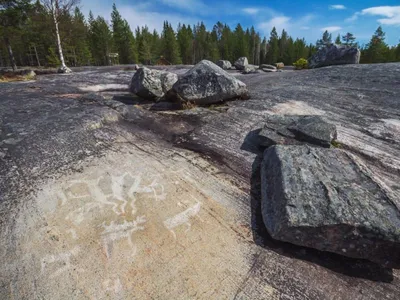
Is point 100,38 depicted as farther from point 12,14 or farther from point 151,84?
point 151,84

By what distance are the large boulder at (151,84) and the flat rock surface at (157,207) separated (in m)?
1.64

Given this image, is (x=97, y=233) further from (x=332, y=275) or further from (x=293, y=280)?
→ (x=332, y=275)

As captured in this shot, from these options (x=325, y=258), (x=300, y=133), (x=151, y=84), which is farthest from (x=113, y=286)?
(x=151, y=84)

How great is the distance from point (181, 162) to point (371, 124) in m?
5.20

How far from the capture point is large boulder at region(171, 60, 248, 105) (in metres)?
6.96

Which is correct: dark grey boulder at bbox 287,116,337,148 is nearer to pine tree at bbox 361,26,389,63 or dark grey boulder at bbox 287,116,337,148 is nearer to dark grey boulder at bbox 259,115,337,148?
dark grey boulder at bbox 259,115,337,148

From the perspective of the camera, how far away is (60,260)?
246 cm

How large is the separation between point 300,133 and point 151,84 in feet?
18.4

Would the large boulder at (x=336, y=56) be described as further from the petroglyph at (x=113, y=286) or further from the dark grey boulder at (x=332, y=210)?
the petroglyph at (x=113, y=286)

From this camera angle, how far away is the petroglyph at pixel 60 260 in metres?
2.35

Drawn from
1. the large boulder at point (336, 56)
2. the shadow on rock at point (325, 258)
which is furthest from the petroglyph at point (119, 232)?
the large boulder at point (336, 56)

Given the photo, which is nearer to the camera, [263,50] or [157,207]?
[157,207]

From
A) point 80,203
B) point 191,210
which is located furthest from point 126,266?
point 80,203

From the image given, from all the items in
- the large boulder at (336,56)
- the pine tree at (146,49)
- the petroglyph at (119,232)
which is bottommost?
the petroglyph at (119,232)
